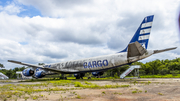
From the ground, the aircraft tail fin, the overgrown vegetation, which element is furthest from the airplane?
the ground

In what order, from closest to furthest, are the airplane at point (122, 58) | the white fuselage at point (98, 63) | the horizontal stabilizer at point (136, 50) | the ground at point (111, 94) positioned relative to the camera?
the ground at point (111, 94) < the horizontal stabilizer at point (136, 50) < the airplane at point (122, 58) < the white fuselage at point (98, 63)

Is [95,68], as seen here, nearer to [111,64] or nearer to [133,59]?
[111,64]

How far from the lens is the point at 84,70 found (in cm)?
2200

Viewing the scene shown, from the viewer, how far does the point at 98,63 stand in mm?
20016

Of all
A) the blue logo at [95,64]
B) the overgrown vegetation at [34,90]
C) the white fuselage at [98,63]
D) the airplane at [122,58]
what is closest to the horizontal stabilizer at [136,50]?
the airplane at [122,58]

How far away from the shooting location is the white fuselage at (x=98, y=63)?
17.2 m

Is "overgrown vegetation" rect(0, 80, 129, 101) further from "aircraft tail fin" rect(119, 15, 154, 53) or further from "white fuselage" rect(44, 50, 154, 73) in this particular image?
"aircraft tail fin" rect(119, 15, 154, 53)

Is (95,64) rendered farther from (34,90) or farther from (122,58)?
(34,90)

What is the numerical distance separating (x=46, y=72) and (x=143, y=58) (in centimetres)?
1675

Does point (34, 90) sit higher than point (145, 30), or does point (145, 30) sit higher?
point (145, 30)

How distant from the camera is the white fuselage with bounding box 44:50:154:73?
17.2m

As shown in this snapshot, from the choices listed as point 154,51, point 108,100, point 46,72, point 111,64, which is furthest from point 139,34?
point 46,72

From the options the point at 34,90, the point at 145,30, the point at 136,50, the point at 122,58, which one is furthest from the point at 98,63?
the point at 34,90

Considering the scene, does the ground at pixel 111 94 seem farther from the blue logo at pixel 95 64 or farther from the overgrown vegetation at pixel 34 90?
the blue logo at pixel 95 64
